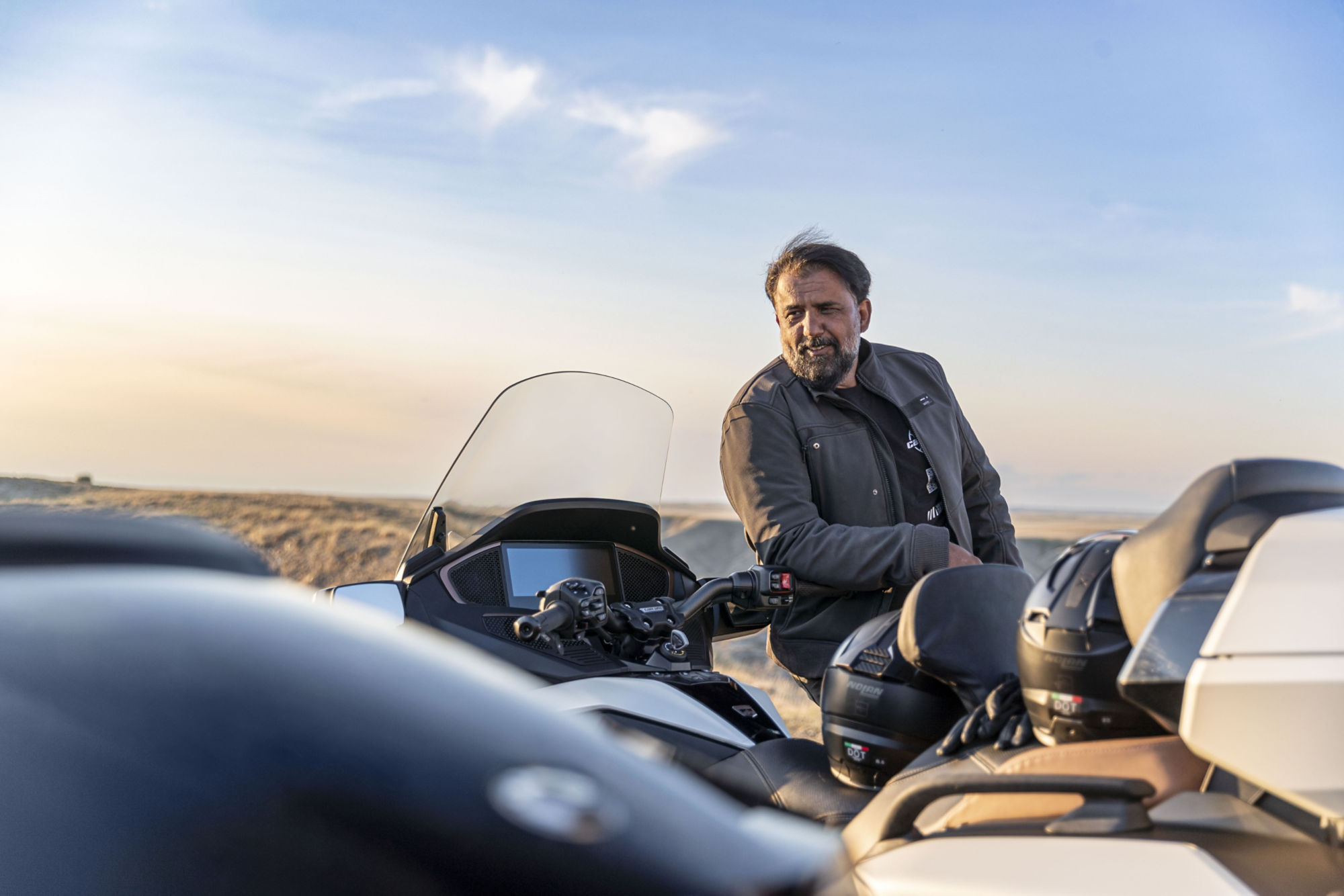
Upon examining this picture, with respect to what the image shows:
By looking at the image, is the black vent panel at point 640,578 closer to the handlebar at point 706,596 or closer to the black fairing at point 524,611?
the black fairing at point 524,611

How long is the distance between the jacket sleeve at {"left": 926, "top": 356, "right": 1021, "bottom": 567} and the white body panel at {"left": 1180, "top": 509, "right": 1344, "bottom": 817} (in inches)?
102

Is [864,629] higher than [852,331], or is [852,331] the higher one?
[852,331]

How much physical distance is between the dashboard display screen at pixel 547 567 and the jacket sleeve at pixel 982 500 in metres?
1.58

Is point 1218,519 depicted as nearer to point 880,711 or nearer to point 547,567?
point 880,711

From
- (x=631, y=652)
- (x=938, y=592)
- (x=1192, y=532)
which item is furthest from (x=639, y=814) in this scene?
(x=631, y=652)

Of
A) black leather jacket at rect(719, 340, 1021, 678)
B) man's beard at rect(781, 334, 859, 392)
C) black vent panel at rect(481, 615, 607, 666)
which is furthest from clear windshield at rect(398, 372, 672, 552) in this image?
man's beard at rect(781, 334, 859, 392)

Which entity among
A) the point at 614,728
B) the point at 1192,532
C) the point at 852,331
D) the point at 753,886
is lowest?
the point at 614,728

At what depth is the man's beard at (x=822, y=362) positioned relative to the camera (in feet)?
11.9

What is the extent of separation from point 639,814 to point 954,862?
2.11ft

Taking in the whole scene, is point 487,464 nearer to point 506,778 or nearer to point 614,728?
point 614,728

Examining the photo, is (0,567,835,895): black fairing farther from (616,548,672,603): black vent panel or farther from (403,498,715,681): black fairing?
(616,548,672,603): black vent panel

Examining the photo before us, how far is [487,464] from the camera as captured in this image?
288 centimetres

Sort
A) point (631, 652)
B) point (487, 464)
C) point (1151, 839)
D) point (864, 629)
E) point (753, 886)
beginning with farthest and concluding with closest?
point (487, 464), point (631, 652), point (864, 629), point (1151, 839), point (753, 886)

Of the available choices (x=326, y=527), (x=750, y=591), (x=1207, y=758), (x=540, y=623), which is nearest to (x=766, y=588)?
(x=750, y=591)
